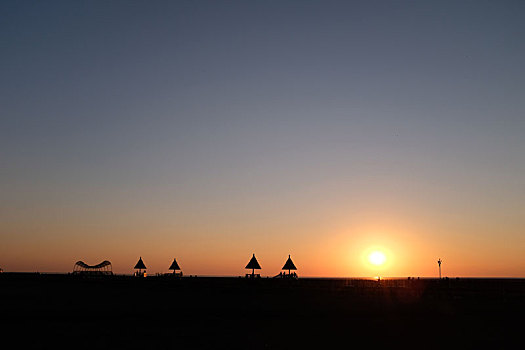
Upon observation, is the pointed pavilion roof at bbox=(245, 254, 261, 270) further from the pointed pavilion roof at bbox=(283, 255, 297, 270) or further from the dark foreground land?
the dark foreground land

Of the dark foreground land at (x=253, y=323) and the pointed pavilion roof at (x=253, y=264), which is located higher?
the pointed pavilion roof at (x=253, y=264)

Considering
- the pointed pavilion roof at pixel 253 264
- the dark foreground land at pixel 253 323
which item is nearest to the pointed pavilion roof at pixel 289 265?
the pointed pavilion roof at pixel 253 264

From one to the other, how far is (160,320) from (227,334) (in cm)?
362

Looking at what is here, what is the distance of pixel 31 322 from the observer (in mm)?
16078

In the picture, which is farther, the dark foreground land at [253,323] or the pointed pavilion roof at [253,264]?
the pointed pavilion roof at [253,264]

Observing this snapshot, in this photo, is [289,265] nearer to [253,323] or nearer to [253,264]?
[253,264]

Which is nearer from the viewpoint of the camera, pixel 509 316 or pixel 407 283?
pixel 509 316

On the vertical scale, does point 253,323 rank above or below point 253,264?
below

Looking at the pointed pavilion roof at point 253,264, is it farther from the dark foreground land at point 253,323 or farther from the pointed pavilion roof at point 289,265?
the dark foreground land at point 253,323

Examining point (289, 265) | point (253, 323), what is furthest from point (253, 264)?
point (253, 323)

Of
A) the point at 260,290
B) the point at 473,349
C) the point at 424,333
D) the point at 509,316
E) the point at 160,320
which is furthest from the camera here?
the point at 260,290

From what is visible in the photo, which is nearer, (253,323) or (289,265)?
(253,323)

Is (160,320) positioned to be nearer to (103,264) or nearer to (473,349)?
(473,349)

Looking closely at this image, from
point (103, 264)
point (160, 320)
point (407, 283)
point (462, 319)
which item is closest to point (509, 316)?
point (462, 319)
